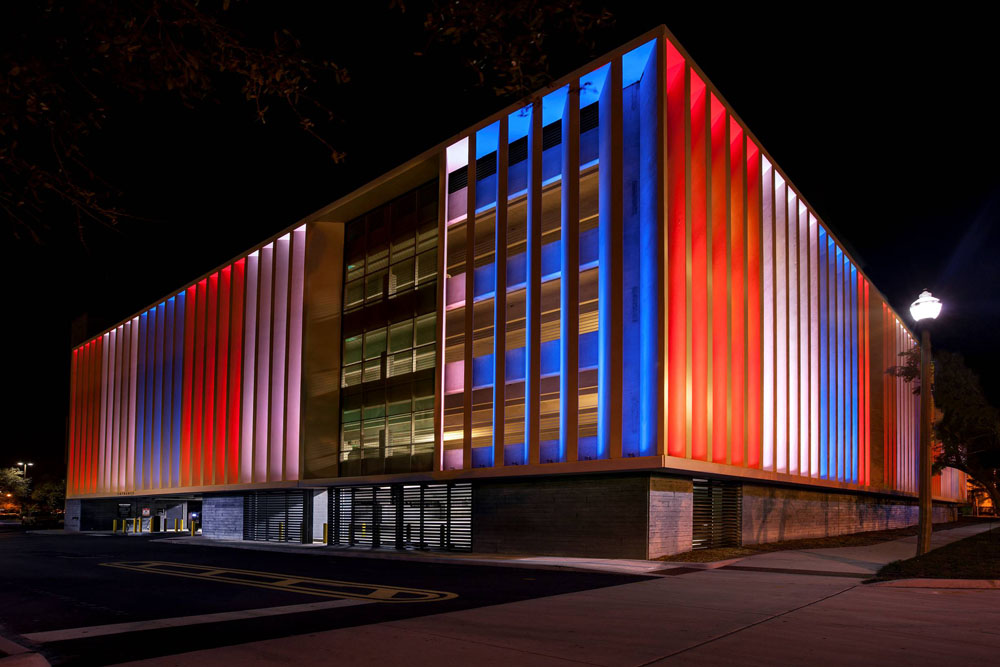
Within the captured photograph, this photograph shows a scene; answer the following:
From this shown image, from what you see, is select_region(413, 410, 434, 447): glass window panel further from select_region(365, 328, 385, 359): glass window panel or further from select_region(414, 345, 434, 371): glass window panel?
select_region(365, 328, 385, 359): glass window panel

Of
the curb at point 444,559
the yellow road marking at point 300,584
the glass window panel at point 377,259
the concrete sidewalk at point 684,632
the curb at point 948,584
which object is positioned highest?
the glass window panel at point 377,259

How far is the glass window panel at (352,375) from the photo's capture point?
3412cm

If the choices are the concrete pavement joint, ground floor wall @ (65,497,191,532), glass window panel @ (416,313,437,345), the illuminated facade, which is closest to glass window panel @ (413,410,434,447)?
the illuminated facade

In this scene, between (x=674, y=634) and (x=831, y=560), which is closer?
(x=674, y=634)

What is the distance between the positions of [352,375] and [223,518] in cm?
1226

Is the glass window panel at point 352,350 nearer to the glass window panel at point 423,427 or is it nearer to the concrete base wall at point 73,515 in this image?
the glass window panel at point 423,427

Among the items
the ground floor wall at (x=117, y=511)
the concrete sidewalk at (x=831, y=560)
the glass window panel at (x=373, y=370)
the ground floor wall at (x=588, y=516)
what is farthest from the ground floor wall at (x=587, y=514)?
the ground floor wall at (x=117, y=511)

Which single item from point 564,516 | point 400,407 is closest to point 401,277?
point 400,407

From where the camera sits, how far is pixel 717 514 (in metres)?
25.9

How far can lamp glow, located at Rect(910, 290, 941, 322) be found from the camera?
18.0 meters

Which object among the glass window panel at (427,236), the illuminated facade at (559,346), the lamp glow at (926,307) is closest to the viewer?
the lamp glow at (926,307)

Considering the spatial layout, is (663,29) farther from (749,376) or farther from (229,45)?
(229,45)

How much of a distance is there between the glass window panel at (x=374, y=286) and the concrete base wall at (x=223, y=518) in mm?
13186

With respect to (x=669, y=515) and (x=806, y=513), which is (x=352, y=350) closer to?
(x=669, y=515)
